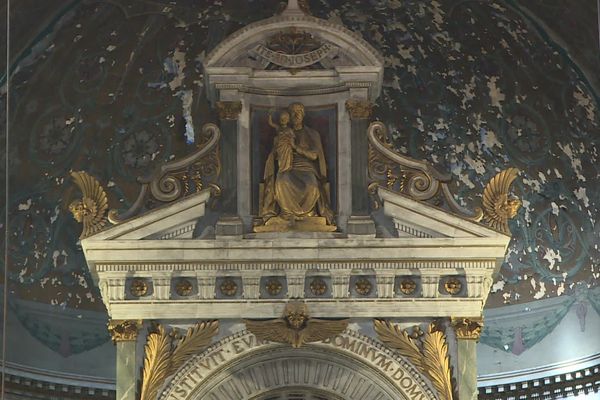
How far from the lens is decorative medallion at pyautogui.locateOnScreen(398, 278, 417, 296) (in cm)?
2291

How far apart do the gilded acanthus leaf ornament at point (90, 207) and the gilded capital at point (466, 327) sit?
316cm

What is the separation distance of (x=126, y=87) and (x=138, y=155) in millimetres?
758

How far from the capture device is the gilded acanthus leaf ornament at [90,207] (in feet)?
75.6

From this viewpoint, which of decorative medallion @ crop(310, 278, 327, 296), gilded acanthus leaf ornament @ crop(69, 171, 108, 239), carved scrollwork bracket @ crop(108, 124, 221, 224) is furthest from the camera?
carved scrollwork bracket @ crop(108, 124, 221, 224)

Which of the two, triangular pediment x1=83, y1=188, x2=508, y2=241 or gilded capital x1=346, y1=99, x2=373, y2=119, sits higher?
gilded capital x1=346, y1=99, x2=373, y2=119

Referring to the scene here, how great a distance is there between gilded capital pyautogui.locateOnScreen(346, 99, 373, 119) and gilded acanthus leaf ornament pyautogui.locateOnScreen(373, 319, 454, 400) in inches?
74.5

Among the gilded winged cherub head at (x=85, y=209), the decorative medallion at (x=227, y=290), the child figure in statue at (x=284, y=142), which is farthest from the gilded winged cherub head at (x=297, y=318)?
the gilded winged cherub head at (x=85, y=209)

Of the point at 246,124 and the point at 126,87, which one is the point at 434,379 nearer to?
the point at 246,124

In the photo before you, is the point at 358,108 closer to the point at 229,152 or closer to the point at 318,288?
the point at 229,152

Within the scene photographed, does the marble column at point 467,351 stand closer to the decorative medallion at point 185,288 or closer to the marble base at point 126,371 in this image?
the decorative medallion at point 185,288

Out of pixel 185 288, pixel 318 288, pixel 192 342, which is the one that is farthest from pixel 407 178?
pixel 192 342

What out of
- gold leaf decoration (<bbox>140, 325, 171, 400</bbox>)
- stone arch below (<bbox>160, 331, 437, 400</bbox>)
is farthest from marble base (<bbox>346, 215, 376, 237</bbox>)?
gold leaf decoration (<bbox>140, 325, 171, 400</bbox>)

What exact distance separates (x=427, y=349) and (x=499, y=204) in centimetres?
145

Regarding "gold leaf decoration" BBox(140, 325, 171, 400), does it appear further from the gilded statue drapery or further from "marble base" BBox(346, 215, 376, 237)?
"marble base" BBox(346, 215, 376, 237)
